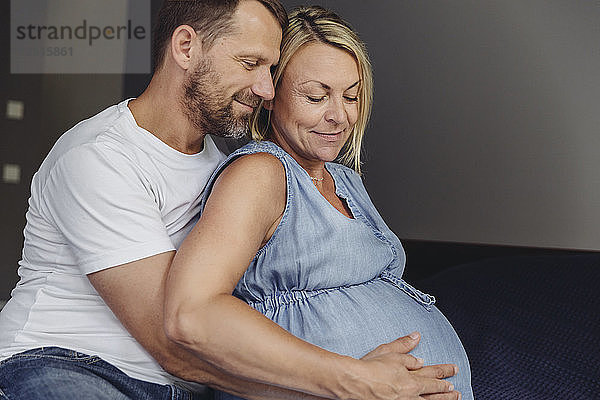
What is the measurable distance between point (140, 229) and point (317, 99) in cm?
42

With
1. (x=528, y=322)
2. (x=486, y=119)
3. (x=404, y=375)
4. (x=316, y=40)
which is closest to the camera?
(x=404, y=375)

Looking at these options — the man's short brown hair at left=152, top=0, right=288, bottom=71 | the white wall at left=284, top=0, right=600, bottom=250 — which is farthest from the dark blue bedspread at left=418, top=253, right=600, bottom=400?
the man's short brown hair at left=152, top=0, right=288, bottom=71

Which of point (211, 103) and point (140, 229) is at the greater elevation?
point (211, 103)

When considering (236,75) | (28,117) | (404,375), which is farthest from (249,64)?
(28,117)

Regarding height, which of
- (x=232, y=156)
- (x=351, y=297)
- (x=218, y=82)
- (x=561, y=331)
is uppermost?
(x=218, y=82)

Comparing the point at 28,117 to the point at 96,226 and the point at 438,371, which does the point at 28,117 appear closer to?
the point at 96,226

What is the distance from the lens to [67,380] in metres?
1.29

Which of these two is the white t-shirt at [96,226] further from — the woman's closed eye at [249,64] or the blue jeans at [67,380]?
the woman's closed eye at [249,64]

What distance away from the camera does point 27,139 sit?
3.65 meters

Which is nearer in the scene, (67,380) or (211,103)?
(67,380)

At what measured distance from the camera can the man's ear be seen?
4.91 ft

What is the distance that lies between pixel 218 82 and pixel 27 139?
244 centimetres

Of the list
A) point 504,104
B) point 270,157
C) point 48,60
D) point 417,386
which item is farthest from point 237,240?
point 48,60

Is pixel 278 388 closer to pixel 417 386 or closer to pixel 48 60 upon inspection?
pixel 417 386
